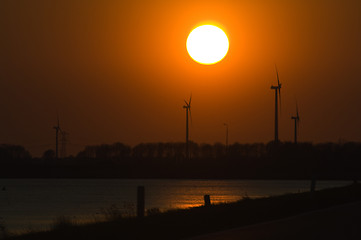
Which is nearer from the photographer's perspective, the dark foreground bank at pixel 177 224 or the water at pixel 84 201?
the dark foreground bank at pixel 177 224

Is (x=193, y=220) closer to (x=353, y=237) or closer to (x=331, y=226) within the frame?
(x=331, y=226)

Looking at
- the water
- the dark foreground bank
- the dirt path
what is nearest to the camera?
the dirt path

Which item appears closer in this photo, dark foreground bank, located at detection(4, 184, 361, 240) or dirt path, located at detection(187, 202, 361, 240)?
dirt path, located at detection(187, 202, 361, 240)

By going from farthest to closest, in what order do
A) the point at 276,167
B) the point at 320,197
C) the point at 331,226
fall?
the point at 276,167
the point at 320,197
the point at 331,226

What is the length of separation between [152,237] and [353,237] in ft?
15.4

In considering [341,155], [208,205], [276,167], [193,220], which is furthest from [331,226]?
[341,155]

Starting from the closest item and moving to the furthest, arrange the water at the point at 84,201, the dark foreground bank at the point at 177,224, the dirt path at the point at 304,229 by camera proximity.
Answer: the dirt path at the point at 304,229 → the dark foreground bank at the point at 177,224 → the water at the point at 84,201

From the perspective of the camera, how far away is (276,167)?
184 metres

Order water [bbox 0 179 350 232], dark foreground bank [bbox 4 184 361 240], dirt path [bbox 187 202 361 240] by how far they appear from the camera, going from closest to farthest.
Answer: dirt path [bbox 187 202 361 240] → dark foreground bank [bbox 4 184 361 240] → water [bbox 0 179 350 232]

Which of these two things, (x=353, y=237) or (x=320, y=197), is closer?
(x=353, y=237)

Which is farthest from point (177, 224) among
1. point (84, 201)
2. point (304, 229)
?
point (84, 201)

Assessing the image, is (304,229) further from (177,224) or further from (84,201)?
(84,201)

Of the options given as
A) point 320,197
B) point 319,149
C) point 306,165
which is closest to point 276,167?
point 306,165

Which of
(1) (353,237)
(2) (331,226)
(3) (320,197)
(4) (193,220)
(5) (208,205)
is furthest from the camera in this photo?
(3) (320,197)
